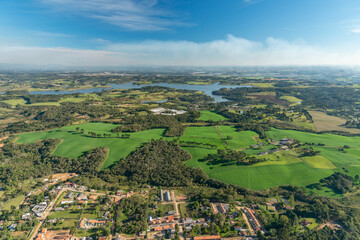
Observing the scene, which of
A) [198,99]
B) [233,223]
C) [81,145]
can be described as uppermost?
[198,99]

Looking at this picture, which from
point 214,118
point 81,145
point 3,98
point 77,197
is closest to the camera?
point 77,197

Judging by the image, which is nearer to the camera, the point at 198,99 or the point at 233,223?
the point at 233,223

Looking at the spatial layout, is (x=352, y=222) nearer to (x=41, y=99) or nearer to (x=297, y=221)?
(x=297, y=221)

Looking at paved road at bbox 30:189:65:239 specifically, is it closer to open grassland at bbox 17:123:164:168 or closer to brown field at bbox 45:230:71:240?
brown field at bbox 45:230:71:240

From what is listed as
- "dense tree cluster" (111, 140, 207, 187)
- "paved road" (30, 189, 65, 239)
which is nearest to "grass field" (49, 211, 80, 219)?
"paved road" (30, 189, 65, 239)

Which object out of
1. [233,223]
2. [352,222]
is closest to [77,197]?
[233,223]

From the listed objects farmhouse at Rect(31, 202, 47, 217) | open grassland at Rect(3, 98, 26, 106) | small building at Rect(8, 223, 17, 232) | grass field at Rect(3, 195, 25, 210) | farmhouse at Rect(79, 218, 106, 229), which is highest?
open grassland at Rect(3, 98, 26, 106)

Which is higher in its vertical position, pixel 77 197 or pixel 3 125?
pixel 3 125

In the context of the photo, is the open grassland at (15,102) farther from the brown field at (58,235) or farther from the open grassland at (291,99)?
the open grassland at (291,99)
